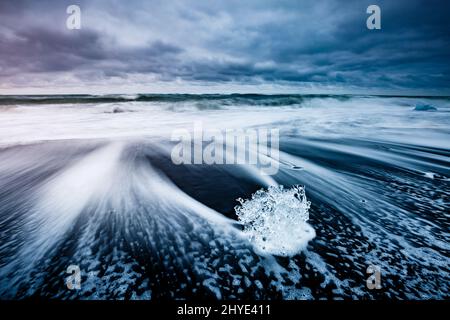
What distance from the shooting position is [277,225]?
2.42 meters

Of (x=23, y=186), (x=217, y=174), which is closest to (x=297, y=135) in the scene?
(x=217, y=174)

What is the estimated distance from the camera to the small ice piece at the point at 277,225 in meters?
2.36

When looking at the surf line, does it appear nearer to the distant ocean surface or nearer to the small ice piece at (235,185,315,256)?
the distant ocean surface

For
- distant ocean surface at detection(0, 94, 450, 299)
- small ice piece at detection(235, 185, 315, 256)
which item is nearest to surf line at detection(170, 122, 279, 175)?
distant ocean surface at detection(0, 94, 450, 299)

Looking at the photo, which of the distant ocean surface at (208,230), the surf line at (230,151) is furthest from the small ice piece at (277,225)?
the surf line at (230,151)

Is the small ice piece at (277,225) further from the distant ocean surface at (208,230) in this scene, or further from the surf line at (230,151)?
the surf line at (230,151)

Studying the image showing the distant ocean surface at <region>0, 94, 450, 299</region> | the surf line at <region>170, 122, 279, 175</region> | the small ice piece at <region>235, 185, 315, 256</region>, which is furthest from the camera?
the surf line at <region>170, 122, 279, 175</region>

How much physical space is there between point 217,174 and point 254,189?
35.8 inches

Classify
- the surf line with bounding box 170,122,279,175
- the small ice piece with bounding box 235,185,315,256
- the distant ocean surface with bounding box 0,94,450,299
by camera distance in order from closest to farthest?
the distant ocean surface with bounding box 0,94,450,299
the small ice piece with bounding box 235,185,315,256
the surf line with bounding box 170,122,279,175

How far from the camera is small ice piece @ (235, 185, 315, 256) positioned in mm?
2355

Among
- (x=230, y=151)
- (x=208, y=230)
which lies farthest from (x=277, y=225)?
(x=230, y=151)

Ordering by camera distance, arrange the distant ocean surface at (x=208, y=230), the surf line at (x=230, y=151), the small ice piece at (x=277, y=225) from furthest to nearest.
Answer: the surf line at (x=230, y=151)
the small ice piece at (x=277, y=225)
the distant ocean surface at (x=208, y=230)

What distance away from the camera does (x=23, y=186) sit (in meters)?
3.95

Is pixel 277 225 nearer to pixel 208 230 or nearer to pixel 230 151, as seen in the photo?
pixel 208 230
